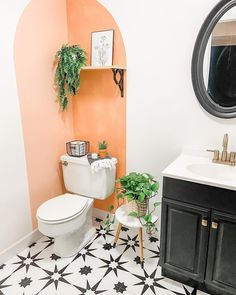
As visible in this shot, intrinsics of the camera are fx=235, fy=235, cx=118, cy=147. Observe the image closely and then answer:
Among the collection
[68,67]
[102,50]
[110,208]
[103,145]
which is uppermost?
[102,50]

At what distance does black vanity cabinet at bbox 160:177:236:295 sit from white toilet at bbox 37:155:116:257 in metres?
0.69

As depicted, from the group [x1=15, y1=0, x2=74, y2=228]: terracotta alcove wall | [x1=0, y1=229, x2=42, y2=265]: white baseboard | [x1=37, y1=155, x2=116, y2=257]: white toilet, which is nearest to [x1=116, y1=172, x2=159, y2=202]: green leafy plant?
[x1=37, y1=155, x2=116, y2=257]: white toilet

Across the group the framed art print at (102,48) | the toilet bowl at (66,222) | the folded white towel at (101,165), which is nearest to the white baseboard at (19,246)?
the toilet bowl at (66,222)

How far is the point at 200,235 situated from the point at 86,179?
109 cm

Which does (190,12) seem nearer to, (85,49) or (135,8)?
(135,8)

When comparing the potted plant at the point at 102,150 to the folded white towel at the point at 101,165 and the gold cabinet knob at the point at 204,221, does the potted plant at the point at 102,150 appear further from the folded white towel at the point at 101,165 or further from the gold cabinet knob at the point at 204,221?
the gold cabinet knob at the point at 204,221

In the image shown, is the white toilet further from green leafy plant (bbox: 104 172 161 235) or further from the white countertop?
the white countertop

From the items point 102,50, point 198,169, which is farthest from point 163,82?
point 198,169

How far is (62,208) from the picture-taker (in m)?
1.91

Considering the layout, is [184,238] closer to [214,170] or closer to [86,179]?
[214,170]

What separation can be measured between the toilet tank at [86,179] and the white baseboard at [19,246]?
53 cm

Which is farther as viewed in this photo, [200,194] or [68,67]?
[68,67]

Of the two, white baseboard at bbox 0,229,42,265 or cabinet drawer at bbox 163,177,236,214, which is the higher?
cabinet drawer at bbox 163,177,236,214

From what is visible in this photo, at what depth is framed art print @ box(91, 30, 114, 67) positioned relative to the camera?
2.02m
